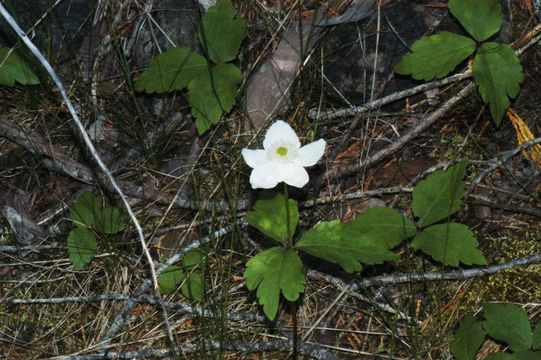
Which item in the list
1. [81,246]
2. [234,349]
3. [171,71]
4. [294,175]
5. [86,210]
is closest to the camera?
[294,175]

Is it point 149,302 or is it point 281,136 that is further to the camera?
point 149,302

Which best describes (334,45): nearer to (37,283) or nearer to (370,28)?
(370,28)

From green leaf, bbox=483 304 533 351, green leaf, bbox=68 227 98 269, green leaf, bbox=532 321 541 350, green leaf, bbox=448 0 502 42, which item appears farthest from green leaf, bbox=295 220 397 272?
green leaf, bbox=448 0 502 42

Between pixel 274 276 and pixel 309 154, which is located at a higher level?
pixel 309 154

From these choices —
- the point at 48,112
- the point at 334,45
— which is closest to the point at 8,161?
the point at 48,112

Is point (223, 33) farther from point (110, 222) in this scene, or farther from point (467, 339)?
point (467, 339)

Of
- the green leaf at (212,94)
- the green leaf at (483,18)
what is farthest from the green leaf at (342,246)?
the green leaf at (483,18)

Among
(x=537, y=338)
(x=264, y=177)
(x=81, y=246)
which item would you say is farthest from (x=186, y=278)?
(x=537, y=338)
